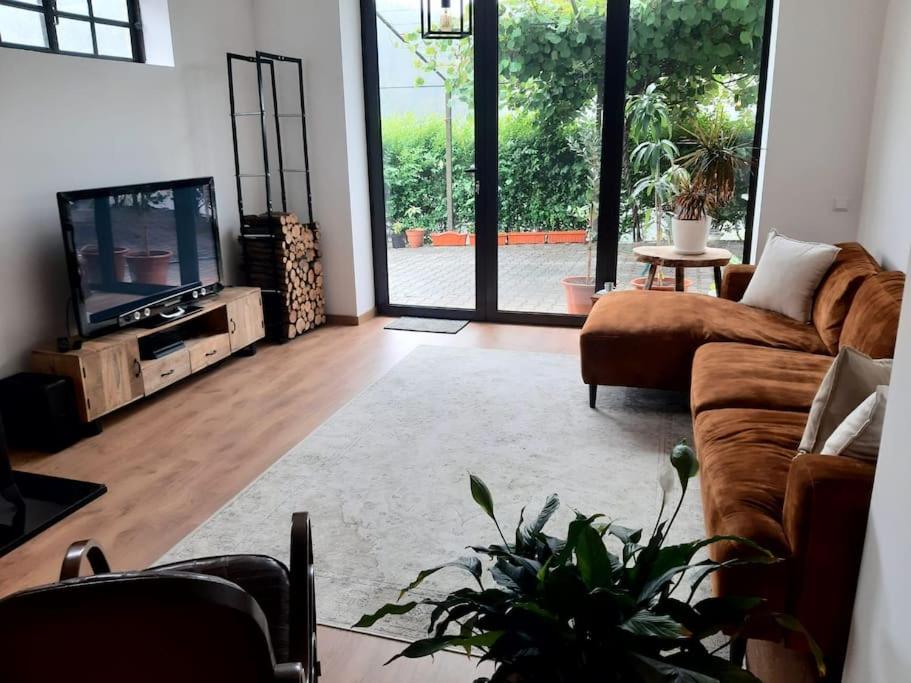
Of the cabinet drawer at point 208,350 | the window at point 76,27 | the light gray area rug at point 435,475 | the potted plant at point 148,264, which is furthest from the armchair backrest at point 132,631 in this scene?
the window at point 76,27

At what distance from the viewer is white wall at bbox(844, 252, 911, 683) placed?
4.20 feet

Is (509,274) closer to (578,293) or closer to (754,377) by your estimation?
(578,293)

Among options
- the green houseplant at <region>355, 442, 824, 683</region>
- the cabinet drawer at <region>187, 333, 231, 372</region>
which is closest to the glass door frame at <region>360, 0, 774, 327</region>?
the cabinet drawer at <region>187, 333, 231, 372</region>

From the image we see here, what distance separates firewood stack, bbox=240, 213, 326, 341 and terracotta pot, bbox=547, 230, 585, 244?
1.66 m

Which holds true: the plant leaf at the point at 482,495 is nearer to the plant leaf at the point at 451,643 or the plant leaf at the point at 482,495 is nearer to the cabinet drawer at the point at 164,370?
the plant leaf at the point at 451,643

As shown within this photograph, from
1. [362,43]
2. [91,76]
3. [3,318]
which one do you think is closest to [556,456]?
[3,318]

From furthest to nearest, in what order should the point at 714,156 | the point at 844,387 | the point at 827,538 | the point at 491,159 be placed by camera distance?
the point at 491,159 < the point at 714,156 < the point at 844,387 < the point at 827,538

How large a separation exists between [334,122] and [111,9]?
4.92 ft

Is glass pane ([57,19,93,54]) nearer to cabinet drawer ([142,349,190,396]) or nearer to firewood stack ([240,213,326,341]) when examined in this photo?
firewood stack ([240,213,326,341])

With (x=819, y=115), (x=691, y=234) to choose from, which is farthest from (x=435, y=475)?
(x=819, y=115)

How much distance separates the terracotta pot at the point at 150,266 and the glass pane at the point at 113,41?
1110 mm

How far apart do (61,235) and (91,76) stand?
809 millimetres

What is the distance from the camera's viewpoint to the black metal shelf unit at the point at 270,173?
471cm

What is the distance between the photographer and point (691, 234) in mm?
4434
